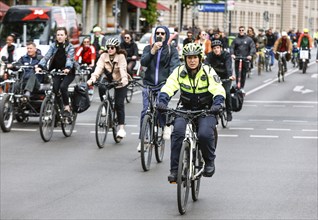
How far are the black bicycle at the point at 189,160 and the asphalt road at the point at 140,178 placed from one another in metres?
0.20

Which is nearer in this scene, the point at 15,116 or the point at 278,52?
the point at 15,116

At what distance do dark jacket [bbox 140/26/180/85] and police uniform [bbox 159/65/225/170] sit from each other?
3.50m

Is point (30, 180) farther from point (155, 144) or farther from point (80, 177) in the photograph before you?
point (155, 144)

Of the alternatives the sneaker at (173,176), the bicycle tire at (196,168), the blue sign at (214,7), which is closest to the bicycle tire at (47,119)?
the bicycle tire at (196,168)

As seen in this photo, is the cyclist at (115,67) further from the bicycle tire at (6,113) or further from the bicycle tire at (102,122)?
the bicycle tire at (6,113)

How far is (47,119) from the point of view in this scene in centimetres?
1627

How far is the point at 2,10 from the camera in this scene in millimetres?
46375

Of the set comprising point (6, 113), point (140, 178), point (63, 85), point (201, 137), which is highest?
point (63, 85)

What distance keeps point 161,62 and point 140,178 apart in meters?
2.23

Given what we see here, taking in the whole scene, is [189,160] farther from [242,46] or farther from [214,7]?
[214,7]

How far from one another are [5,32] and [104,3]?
37.3 meters

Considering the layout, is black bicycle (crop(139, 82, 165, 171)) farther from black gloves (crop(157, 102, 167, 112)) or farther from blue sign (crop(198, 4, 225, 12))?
blue sign (crop(198, 4, 225, 12))

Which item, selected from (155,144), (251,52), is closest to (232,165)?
(155,144)

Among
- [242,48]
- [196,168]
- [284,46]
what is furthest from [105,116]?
[284,46]
